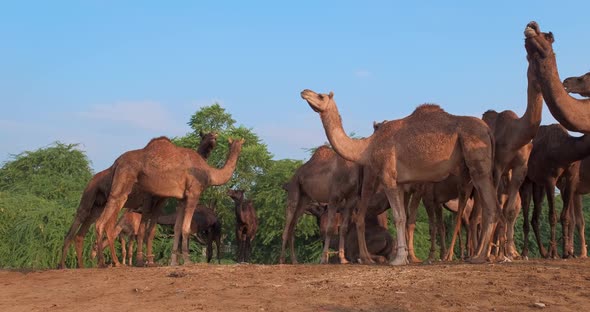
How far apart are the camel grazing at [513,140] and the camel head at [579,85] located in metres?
0.41

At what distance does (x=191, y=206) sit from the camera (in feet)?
47.9

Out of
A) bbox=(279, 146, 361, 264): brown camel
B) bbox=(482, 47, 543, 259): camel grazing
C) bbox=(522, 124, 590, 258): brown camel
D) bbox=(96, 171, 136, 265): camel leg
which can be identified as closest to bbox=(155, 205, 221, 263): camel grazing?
bbox=(279, 146, 361, 264): brown camel

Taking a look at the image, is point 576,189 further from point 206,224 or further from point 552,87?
point 206,224

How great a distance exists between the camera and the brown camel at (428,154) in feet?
37.0

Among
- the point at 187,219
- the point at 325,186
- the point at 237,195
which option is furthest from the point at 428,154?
the point at 237,195

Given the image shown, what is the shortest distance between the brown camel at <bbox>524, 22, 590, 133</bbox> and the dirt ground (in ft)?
6.65

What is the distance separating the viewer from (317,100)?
12.7 m

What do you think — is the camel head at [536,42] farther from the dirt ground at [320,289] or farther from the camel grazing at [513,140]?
the dirt ground at [320,289]

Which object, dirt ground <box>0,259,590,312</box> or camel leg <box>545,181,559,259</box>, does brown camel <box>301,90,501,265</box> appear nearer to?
dirt ground <box>0,259,590,312</box>

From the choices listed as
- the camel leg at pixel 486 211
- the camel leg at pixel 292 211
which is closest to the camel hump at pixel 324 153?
the camel leg at pixel 292 211

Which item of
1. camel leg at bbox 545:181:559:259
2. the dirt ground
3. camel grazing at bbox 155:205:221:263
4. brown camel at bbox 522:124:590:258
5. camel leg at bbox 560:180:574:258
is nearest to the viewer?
the dirt ground

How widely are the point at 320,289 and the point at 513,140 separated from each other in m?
4.43

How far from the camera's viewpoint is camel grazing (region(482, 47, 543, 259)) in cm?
1127

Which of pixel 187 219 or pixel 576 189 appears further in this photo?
pixel 576 189
